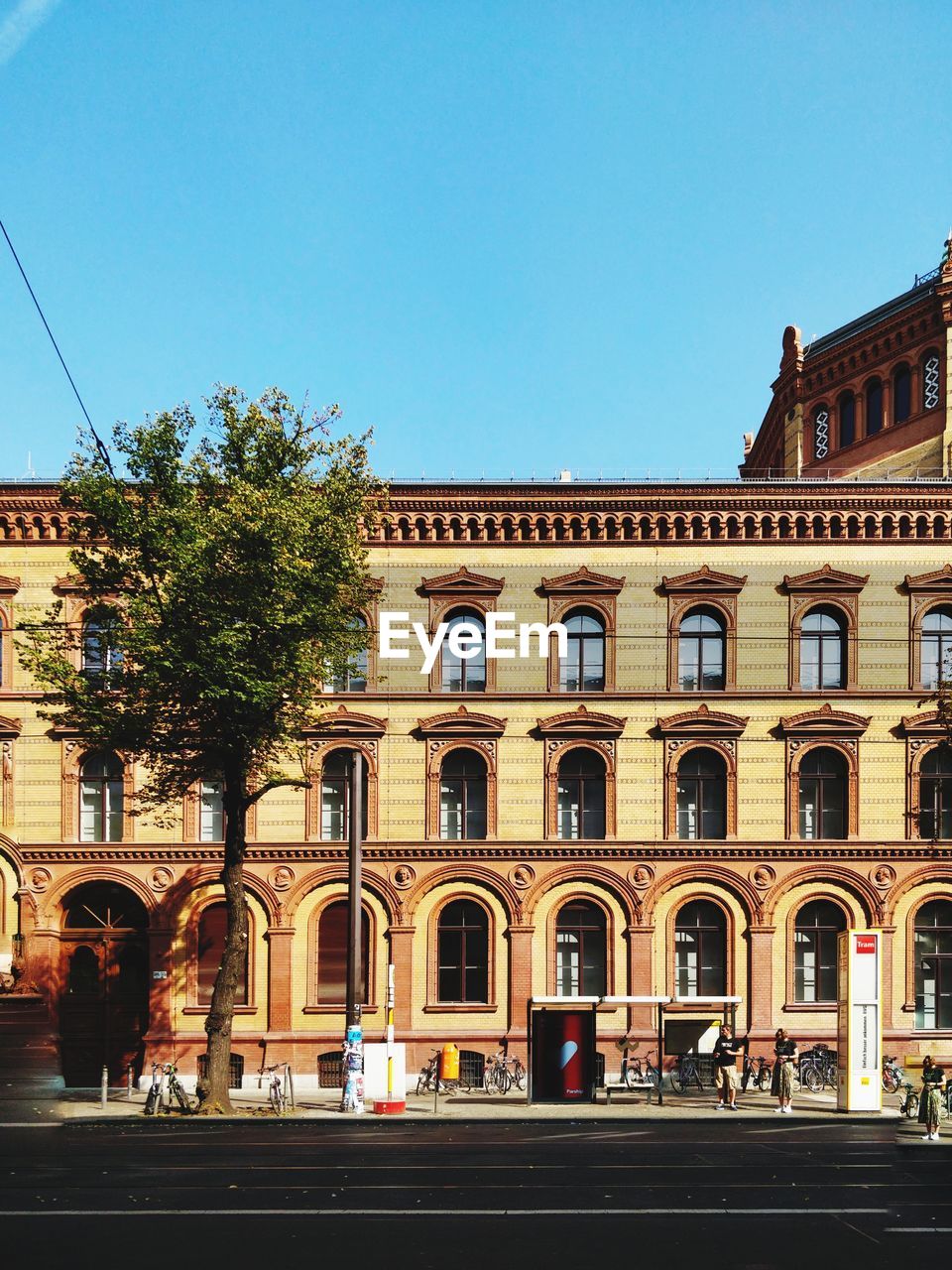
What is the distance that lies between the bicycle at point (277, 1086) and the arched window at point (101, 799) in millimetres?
7216

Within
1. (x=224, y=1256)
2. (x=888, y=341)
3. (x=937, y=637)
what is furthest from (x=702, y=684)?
(x=224, y=1256)

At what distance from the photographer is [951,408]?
4206 centimetres

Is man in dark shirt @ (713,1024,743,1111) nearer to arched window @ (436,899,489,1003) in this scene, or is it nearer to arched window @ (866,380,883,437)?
arched window @ (436,899,489,1003)

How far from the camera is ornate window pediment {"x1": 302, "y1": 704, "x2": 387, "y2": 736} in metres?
35.4

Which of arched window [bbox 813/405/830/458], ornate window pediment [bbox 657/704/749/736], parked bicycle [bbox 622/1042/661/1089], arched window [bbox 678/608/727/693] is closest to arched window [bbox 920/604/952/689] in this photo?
ornate window pediment [bbox 657/704/749/736]

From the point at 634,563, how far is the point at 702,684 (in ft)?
12.3

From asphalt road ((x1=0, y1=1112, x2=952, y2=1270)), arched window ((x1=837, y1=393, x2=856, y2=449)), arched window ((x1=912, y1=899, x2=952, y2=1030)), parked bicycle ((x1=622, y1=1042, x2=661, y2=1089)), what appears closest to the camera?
asphalt road ((x1=0, y1=1112, x2=952, y2=1270))

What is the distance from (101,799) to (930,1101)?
860 inches

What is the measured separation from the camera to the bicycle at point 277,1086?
29828 millimetres

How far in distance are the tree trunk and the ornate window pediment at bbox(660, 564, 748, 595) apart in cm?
1296

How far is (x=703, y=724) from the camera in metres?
35.2

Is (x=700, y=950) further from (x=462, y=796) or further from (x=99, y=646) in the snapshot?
(x=99, y=646)

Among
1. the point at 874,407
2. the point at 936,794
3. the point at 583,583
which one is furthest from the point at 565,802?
the point at 874,407

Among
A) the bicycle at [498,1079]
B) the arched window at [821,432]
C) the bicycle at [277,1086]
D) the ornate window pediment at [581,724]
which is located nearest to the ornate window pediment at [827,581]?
the ornate window pediment at [581,724]
